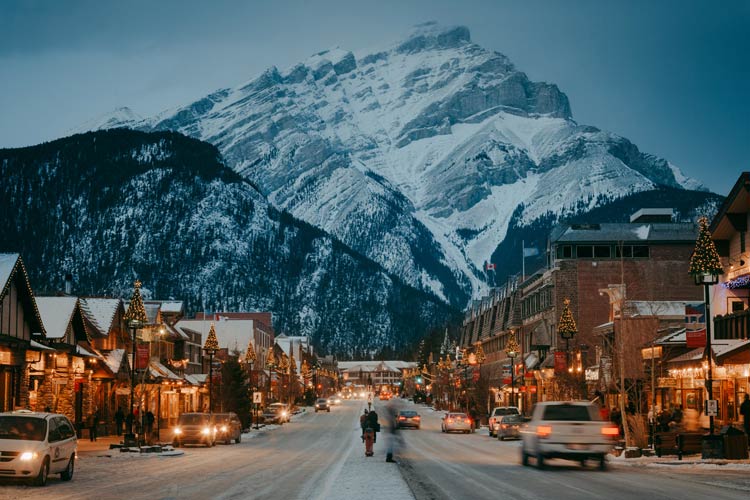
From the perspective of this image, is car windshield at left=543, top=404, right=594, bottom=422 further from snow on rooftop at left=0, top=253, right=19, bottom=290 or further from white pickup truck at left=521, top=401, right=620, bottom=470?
snow on rooftop at left=0, top=253, right=19, bottom=290

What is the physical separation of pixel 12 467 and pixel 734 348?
89.8 feet

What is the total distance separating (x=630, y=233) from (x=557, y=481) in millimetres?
61384

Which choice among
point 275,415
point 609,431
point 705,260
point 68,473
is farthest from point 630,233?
point 68,473

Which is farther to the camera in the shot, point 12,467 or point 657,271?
point 657,271

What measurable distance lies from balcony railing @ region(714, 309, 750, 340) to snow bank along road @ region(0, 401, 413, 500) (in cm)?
1596

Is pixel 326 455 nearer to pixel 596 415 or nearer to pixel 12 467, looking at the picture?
pixel 596 415

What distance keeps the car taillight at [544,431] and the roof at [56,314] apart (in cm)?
2896

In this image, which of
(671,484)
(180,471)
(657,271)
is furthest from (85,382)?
(657,271)

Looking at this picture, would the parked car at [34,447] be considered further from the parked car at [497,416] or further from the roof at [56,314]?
the parked car at [497,416]

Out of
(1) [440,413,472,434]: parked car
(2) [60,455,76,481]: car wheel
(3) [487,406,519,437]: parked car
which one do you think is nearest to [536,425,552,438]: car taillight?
(2) [60,455,76,481]: car wheel

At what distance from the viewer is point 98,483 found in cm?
2627

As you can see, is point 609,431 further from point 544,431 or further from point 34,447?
point 34,447

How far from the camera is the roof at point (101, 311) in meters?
62.8

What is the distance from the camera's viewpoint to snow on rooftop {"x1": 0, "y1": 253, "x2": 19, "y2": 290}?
4145 cm
